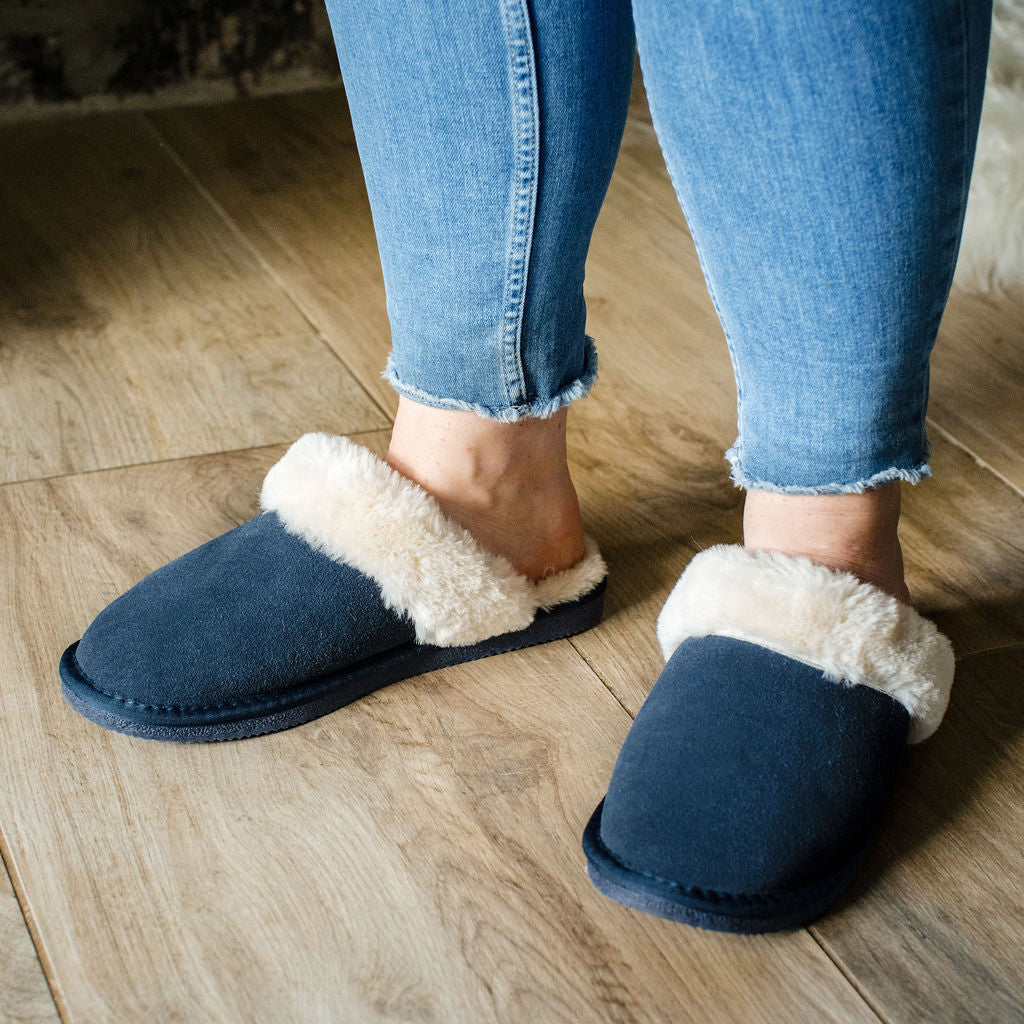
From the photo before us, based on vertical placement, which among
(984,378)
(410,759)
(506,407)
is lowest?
(984,378)

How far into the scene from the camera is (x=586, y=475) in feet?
2.93

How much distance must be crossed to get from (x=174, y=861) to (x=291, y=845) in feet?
0.19

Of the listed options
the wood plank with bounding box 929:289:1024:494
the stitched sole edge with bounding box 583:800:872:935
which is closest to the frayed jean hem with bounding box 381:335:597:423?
the stitched sole edge with bounding box 583:800:872:935

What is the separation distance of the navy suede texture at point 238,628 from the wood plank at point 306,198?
0.36 m

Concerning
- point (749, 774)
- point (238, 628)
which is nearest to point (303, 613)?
point (238, 628)

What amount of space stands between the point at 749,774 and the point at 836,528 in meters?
0.14

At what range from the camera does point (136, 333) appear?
3.59ft

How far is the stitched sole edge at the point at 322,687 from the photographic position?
1.99 ft

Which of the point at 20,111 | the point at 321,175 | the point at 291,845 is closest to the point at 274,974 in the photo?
the point at 291,845

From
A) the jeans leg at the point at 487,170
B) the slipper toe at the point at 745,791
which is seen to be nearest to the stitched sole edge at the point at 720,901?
the slipper toe at the point at 745,791

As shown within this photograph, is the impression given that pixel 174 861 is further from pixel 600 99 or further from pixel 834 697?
pixel 600 99

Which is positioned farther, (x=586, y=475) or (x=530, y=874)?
(x=586, y=475)

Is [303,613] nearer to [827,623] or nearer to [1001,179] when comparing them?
[827,623]

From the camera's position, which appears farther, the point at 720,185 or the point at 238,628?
the point at 238,628
